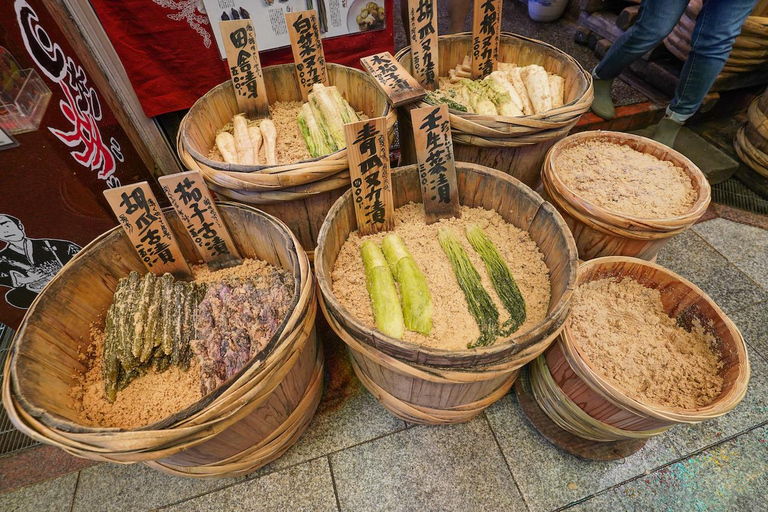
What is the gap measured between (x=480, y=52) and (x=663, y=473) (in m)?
3.58

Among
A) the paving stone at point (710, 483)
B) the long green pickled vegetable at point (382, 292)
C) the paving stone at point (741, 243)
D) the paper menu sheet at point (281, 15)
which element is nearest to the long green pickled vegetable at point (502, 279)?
the long green pickled vegetable at point (382, 292)

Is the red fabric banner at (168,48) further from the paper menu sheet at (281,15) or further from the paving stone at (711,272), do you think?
the paving stone at (711,272)

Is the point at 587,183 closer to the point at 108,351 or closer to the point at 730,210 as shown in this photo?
the point at 730,210

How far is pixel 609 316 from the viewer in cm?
250

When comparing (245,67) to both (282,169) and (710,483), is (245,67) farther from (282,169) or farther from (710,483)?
(710,483)

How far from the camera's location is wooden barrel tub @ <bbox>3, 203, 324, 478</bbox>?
5.22ft

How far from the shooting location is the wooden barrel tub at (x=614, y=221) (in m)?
2.46

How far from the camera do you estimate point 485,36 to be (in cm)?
338

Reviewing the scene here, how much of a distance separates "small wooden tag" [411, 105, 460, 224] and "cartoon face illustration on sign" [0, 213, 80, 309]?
268 centimetres

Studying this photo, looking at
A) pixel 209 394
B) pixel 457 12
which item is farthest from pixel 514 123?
pixel 457 12

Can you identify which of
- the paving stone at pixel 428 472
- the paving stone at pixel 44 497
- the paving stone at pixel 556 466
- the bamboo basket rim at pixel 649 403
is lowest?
the paving stone at pixel 556 466

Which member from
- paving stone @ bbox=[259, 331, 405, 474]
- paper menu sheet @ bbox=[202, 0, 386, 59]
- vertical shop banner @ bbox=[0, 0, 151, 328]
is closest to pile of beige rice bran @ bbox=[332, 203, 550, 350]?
paving stone @ bbox=[259, 331, 405, 474]

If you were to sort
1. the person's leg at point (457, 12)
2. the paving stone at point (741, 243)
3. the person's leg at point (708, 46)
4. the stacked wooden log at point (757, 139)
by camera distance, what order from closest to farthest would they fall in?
the person's leg at point (708, 46), the paving stone at point (741, 243), the stacked wooden log at point (757, 139), the person's leg at point (457, 12)

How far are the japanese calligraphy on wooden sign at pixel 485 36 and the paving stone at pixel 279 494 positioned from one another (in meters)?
3.60
